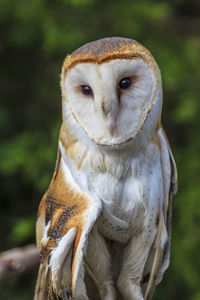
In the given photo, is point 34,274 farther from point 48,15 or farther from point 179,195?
point 48,15

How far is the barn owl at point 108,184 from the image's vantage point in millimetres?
1222

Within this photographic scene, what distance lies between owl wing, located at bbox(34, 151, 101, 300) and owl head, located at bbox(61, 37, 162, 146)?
182 mm

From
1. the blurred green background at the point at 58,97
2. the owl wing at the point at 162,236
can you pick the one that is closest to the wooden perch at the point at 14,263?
the owl wing at the point at 162,236

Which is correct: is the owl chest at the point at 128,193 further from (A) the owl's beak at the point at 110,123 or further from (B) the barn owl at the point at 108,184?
(A) the owl's beak at the point at 110,123

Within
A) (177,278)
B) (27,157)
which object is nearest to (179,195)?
(177,278)

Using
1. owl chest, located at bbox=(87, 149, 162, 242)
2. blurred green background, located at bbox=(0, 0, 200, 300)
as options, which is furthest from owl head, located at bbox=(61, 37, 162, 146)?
blurred green background, located at bbox=(0, 0, 200, 300)

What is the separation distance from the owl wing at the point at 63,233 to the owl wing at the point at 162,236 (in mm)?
273

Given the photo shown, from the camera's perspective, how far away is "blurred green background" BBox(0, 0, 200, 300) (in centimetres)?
291

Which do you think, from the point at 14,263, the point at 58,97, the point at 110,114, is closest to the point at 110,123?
the point at 110,114

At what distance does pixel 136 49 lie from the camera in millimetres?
1215

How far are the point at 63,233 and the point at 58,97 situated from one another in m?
1.98

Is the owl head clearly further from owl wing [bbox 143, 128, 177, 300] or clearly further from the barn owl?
owl wing [bbox 143, 128, 177, 300]

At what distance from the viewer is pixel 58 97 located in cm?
318

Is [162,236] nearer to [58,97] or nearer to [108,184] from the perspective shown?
[108,184]
